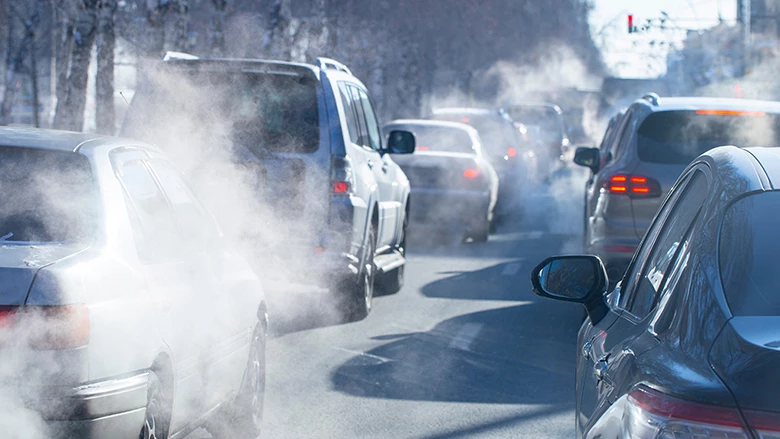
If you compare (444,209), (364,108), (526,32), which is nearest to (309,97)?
(364,108)

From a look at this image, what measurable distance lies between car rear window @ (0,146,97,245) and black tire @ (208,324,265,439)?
165 cm

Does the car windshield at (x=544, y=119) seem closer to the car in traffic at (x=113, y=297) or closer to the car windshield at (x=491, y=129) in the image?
the car windshield at (x=491, y=129)

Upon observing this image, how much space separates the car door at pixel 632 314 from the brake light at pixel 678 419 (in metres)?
0.26

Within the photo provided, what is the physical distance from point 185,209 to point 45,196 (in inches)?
46.1

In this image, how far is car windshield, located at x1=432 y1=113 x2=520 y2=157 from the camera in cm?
2108

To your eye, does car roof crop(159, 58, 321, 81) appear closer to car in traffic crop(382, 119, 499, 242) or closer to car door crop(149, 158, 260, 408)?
car door crop(149, 158, 260, 408)

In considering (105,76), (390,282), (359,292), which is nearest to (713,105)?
(359,292)

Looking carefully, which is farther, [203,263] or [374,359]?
[374,359]

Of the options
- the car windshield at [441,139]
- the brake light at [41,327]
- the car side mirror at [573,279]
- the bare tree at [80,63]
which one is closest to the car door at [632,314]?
the car side mirror at [573,279]

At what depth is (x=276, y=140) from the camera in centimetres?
941

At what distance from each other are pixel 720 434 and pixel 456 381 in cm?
554

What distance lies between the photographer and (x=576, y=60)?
339 ft

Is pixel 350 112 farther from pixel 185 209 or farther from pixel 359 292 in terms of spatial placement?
pixel 185 209

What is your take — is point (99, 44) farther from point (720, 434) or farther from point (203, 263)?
point (720, 434)
